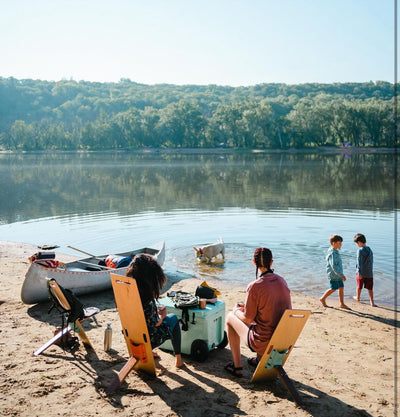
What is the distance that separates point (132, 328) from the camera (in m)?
5.61

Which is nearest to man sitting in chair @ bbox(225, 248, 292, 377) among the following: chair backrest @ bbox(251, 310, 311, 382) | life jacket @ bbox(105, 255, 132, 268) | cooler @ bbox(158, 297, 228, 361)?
chair backrest @ bbox(251, 310, 311, 382)

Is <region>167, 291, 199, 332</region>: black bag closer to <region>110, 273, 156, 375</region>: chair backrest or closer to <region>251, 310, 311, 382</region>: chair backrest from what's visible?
<region>110, 273, 156, 375</region>: chair backrest

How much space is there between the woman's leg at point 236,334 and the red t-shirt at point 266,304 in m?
0.31

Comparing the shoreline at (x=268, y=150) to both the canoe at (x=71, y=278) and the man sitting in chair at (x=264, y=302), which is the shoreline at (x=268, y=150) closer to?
the canoe at (x=71, y=278)

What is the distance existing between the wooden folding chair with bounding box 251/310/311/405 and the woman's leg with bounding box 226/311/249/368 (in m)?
0.42

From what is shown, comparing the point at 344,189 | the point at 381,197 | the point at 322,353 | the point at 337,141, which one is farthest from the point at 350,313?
the point at 337,141

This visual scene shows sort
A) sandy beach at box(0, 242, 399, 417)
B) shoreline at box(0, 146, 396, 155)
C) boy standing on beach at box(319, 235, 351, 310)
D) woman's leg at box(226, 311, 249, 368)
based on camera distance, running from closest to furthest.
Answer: sandy beach at box(0, 242, 399, 417) → woman's leg at box(226, 311, 249, 368) → boy standing on beach at box(319, 235, 351, 310) → shoreline at box(0, 146, 396, 155)

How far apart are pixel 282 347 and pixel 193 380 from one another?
1.28 meters

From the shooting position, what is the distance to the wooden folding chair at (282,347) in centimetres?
518

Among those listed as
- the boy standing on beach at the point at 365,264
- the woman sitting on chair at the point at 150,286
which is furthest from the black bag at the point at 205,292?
the boy standing on beach at the point at 365,264

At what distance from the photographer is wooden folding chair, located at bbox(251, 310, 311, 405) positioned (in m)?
5.18

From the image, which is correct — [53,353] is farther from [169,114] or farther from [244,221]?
[169,114]

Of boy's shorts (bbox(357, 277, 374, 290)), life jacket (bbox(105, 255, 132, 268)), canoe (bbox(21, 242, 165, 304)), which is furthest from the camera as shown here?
life jacket (bbox(105, 255, 132, 268))

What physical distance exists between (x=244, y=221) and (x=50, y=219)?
1014 cm
